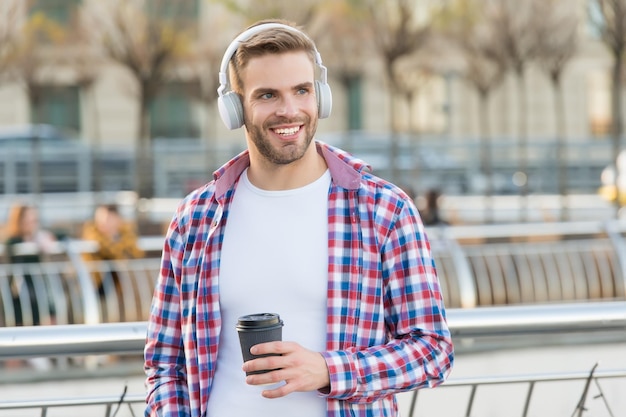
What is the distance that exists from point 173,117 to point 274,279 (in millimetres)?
31092

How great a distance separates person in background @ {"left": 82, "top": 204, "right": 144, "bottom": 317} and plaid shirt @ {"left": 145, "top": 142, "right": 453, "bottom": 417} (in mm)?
8234

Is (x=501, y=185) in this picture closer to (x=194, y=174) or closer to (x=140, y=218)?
(x=194, y=174)

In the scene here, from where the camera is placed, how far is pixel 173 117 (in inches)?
1309

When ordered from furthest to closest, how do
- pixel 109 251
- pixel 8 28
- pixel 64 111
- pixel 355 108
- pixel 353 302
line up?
pixel 355 108
pixel 64 111
pixel 8 28
pixel 109 251
pixel 353 302

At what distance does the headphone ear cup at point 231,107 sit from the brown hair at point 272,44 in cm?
3

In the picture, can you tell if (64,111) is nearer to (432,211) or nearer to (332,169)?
(432,211)

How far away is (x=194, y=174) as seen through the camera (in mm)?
25375

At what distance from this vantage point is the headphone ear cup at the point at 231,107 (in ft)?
8.50

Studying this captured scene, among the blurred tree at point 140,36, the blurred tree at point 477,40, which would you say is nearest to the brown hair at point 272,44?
the blurred tree at point 140,36

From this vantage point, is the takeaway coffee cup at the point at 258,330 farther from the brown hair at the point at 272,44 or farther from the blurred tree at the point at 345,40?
the blurred tree at the point at 345,40

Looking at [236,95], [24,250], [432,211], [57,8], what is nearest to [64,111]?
[57,8]

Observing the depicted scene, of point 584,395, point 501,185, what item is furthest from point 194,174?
point 584,395

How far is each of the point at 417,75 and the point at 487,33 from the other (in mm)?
3218

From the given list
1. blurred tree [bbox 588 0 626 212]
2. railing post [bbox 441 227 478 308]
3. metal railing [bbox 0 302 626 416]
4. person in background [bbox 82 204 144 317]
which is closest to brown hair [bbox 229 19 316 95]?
metal railing [bbox 0 302 626 416]
